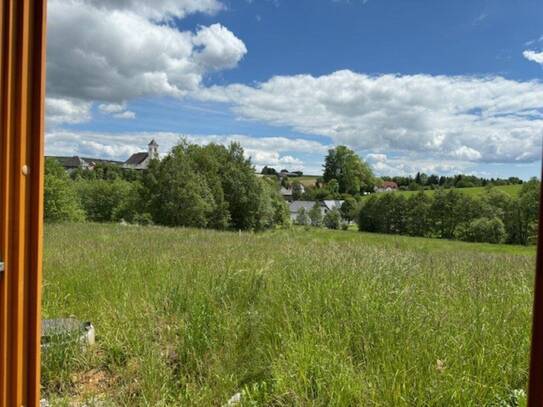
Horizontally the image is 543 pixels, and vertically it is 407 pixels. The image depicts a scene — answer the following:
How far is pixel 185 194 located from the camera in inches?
1192

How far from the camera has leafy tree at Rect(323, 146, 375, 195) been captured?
173 ft

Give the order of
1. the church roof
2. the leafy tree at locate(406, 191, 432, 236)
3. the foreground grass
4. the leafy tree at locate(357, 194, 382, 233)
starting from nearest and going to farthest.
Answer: the foreground grass → the leafy tree at locate(406, 191, 432, 236) → the leafy tree at locate(357, 194, 382, 233) → the church roof

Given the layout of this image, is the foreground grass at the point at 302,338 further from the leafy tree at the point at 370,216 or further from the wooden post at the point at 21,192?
the leafy tree at the point at 370,216

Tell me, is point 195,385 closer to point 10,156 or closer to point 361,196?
point 10,156

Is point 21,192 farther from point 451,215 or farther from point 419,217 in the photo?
point 419,217

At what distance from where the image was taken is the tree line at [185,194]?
28.7 meters

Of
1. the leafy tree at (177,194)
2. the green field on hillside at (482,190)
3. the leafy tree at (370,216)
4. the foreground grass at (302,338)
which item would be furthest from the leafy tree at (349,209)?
the foreground grass at (302,338)

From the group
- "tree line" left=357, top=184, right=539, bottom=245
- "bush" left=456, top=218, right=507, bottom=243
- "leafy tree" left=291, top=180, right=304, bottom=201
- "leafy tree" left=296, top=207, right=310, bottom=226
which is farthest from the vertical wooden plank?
"leafy tree" left=291, top=180, right=304, bottom=201

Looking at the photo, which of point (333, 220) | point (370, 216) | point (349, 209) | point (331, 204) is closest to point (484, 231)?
point (370, 216)

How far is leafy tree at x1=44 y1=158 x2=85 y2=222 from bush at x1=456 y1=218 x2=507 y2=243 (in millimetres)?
29754

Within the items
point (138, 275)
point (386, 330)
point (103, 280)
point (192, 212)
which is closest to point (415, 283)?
point (386, 330)

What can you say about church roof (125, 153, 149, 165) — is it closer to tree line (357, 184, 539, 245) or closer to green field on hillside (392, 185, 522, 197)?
tree line (357, 184, 539, 245)

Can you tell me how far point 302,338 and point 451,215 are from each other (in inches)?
1565

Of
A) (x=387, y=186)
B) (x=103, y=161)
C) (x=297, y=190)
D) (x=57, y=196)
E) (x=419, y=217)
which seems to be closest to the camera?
(x=57, y=196)
